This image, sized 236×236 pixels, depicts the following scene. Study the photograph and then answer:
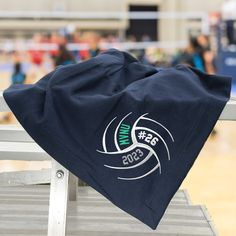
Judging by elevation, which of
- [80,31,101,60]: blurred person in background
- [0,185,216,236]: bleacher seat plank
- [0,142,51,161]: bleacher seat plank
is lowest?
[80,31,101,60]: blurred person in background

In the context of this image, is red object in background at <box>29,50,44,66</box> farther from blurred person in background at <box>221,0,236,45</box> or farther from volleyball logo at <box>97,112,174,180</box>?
volleyball logo at <box>97,112,174,180</box>

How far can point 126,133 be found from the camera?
5.05 ft

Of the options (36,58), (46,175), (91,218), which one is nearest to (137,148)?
(91,218)

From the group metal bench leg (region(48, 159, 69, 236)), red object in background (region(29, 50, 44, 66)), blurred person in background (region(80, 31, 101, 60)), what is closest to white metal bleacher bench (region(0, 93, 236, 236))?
metal bench leg (region(48, 159, 69, 236))

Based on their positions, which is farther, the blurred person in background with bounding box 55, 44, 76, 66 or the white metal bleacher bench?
the blurred person in background with bounding box 55, 44, 76, 66

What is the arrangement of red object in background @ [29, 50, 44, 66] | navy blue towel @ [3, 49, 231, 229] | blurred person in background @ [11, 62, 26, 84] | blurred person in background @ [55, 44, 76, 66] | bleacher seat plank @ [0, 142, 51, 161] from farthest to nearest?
red object in background @ [29, 50, 44, 66] → blurred person in background @ [11, 62, 26, 84] → blurred person in background @ [55, 44, 76, 66] → bleacher seat plank @ [0, 142, 51, 161] → navy blue towel @ [3, 49, 231, 229]

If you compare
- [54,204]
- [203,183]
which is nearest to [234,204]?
[203,183]

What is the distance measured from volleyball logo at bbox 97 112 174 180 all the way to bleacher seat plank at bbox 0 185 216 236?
0.51 m

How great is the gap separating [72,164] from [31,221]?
653 millimetres

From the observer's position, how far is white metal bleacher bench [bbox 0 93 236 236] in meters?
1.59

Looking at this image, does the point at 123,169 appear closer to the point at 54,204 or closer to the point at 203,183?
the point at 54,204

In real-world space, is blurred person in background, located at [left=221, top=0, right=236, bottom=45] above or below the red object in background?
above

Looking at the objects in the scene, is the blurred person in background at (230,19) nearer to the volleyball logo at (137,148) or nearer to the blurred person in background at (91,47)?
the blurred person in background at (91,47)

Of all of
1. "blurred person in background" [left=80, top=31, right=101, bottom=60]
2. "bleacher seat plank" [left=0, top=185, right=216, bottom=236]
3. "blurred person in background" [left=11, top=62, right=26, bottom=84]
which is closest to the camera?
"bleacher seat plank" [left=0, top=185, right=216, bottom=236]
